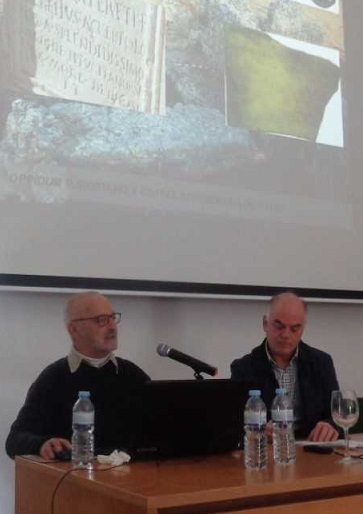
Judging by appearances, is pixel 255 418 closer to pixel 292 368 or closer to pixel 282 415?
pixel 282 415

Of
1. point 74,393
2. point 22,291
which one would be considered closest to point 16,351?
point 22,291

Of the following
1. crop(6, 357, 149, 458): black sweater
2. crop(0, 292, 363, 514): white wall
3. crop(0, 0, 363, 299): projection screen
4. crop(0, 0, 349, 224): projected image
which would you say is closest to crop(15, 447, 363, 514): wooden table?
crop(6, 357, 149, 458): black sweater

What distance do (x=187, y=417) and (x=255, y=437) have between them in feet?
0.68

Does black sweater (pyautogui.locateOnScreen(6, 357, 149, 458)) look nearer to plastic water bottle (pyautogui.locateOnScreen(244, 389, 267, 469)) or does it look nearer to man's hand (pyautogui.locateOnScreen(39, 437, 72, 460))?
man's hand (pyautogui.locateOnScreen(39, 437, 72, 460))

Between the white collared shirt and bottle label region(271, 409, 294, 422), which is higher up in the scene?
the white collared shirt

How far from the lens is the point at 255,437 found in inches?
90.3

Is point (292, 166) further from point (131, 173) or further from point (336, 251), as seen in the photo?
point (131, 173)

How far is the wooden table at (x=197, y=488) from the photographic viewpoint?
1.92 m

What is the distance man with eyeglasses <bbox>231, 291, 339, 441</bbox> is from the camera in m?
3.19

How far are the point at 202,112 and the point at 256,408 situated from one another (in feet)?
A: 6.28

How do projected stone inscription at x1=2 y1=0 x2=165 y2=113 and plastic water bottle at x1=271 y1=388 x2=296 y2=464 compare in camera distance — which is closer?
plastic water bottle at x1=271 y1=388 x2=296 y2=464

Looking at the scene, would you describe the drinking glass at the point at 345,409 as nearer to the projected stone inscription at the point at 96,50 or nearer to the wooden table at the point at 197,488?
the wooden table at the point at 197,488

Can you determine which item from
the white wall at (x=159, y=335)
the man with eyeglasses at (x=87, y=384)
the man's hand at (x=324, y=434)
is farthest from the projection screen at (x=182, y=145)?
the man's hand at (x=324, y=434)

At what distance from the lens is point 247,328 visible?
4.09 meters
